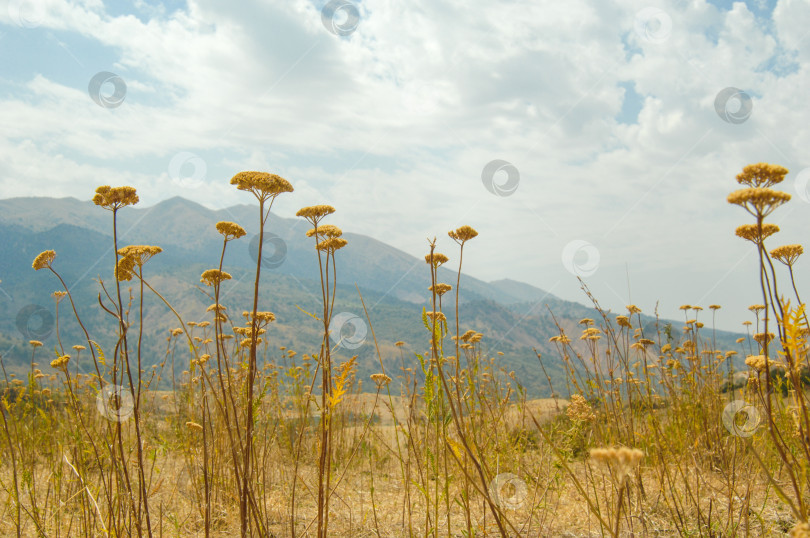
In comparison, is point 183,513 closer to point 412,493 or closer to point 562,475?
point 412,493

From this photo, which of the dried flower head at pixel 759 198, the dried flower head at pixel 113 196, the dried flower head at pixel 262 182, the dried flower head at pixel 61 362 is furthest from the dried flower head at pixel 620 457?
the dried flower head at pixel 61 362

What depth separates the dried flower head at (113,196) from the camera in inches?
86.3

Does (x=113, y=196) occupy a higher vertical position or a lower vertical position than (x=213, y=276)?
higher

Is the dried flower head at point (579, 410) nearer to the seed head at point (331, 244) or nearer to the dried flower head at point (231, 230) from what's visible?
the seed head at point (331, 244)

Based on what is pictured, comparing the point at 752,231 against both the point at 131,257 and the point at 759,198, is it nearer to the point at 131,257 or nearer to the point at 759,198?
the point at 759,198

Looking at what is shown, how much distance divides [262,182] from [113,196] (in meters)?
0.83

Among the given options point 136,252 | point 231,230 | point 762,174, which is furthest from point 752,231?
point 136,252

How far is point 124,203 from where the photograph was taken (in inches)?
87.9

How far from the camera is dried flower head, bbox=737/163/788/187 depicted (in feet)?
5.00

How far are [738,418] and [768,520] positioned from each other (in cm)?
169

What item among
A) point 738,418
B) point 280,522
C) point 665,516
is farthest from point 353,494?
point 738,418

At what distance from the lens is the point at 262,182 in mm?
1998

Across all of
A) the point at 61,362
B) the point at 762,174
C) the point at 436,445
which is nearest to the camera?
the point at 762,174

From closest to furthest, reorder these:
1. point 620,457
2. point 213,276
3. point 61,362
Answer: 1. point 620,457
2. point 213,276
3. point 61,362
